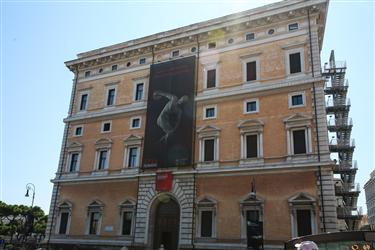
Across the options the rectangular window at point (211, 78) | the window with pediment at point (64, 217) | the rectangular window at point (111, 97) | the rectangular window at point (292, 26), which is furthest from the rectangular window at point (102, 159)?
the rectangular window at point (292, 26)

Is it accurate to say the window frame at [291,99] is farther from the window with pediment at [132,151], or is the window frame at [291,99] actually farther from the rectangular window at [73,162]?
the rectangular window at [73,162]

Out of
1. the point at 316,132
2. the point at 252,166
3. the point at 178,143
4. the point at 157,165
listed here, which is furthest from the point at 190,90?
the point at 316,132

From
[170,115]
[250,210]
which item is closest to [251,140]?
[250,210]

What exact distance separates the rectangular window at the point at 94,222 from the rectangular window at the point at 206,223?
802 centimetres

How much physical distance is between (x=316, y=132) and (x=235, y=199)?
585 centimetres

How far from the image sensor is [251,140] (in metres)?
21.2

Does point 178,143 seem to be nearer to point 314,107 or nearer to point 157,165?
point 157,165

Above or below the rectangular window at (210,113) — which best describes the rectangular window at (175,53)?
above

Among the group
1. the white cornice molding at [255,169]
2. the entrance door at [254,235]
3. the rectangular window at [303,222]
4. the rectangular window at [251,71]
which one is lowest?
the entrance door at [254,235]

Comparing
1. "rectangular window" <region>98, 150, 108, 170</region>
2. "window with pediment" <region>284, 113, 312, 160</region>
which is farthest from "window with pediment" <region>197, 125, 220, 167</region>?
"rectangular window" <region>98, 150, 108, 170</region>

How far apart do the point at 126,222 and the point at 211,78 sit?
11.2m

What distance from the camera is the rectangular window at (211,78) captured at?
78.9 ft

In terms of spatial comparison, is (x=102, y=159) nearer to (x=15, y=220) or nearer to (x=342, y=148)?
(x=342, y=148)

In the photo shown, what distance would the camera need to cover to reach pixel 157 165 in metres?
23.5
